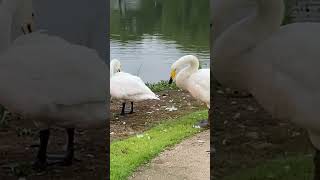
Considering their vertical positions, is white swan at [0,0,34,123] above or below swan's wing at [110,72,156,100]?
above

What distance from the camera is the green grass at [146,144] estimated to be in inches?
94.4

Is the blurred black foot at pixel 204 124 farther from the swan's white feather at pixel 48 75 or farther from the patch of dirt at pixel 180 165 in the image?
the swan's white feather at pixel 48 75

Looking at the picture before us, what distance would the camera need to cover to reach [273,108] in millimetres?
1580

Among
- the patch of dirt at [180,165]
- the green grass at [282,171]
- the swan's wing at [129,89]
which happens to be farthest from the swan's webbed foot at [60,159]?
the swan's wing at [129,89]

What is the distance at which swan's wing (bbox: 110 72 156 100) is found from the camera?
3.85 metres

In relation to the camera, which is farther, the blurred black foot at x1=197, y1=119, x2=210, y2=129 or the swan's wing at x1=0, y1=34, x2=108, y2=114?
the blurred black foot at x1=197, y1=119, x2=210, y2=129

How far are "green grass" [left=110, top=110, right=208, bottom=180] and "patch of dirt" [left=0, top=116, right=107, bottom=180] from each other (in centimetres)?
26

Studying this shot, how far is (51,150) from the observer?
A: 212 cm

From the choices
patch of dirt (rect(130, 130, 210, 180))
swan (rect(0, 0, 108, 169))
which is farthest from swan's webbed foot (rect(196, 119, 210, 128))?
swan (rect(0, 0, 108, 169))

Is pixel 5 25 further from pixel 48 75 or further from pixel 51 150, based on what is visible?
pixel 51 150

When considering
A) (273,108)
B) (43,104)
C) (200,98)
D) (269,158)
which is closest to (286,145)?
(269,158)

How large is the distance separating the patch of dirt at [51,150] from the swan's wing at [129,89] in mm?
1607

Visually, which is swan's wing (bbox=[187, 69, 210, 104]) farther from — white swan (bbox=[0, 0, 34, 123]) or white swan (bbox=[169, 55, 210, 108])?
white swan (bbox=[0, 0, 34, 123])

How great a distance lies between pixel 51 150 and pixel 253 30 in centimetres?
97
